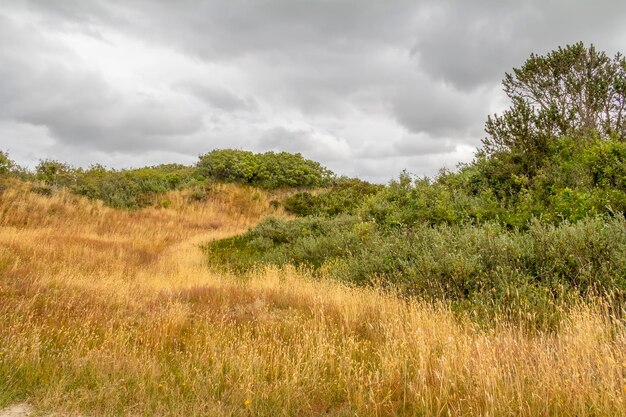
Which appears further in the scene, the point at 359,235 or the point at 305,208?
the point at 305,208

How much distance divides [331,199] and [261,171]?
8.25 meters

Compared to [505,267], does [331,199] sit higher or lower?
higher

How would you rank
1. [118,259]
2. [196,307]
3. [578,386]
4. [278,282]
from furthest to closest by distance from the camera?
[118,259] → [278,282] → [196,307] → [578,386]

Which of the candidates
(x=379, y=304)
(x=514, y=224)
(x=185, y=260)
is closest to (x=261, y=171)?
(x=185, y=260)

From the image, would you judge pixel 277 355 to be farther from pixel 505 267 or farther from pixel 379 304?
pixel 505 267

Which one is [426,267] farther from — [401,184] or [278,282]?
[401,184]

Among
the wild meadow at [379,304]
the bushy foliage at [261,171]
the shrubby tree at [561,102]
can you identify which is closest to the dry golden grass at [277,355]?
the wild meadow at [379,304]

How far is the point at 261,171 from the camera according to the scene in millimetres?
32406

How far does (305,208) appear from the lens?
1102 inches

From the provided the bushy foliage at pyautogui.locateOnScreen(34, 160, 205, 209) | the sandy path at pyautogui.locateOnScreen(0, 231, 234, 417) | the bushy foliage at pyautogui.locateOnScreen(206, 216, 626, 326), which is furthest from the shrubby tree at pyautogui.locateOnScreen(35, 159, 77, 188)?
the bushy foliage at pyautogui.locateOnScreen(206, 216, 626, 326)

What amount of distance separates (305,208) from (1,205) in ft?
57.5

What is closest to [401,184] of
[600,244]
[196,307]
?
[600,244]

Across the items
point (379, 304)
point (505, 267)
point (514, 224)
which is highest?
point (514, 224)

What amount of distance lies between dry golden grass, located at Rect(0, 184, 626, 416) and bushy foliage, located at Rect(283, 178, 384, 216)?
53.4 ft
